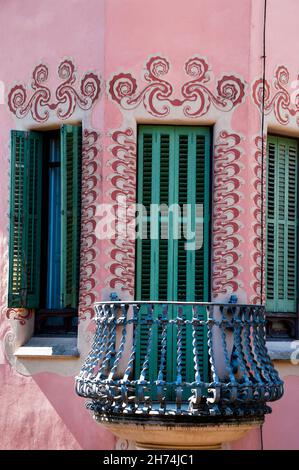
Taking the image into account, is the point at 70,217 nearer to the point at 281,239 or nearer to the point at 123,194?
the point at 123,194

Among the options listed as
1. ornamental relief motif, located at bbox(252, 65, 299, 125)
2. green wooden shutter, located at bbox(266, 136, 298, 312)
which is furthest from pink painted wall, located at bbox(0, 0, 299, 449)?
green wooden shutter, located at bbox(266, 136, 298, 312)

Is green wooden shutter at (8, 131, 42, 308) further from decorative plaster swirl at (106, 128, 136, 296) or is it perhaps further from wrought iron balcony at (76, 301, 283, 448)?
wrought iron balcony at (76, 301, 283, 448)

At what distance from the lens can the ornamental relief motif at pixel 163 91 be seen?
43.4 feet

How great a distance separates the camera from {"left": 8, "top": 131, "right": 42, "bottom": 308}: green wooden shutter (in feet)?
44.9

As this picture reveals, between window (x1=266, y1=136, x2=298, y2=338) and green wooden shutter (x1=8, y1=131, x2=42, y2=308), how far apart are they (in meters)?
2.62

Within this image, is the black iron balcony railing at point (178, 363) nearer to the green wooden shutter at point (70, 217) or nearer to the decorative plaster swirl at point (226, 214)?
the decorative plaster swirl at point (226, 214)

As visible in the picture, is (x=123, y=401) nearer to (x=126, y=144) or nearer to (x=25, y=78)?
(x=126, y=144)

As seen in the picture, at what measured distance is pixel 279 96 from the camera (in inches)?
537

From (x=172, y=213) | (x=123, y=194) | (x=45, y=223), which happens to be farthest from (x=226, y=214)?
(x=45, y=223)

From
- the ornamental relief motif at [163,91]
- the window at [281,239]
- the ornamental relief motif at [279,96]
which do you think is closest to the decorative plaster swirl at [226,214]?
the ornamental relief motif at [163,91]

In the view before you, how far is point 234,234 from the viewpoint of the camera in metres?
13.1

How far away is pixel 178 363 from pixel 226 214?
79.1 inches

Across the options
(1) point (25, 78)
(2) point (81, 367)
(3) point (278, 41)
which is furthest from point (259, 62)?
(2) point (81, 367)

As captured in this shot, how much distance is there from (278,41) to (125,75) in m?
1.82
